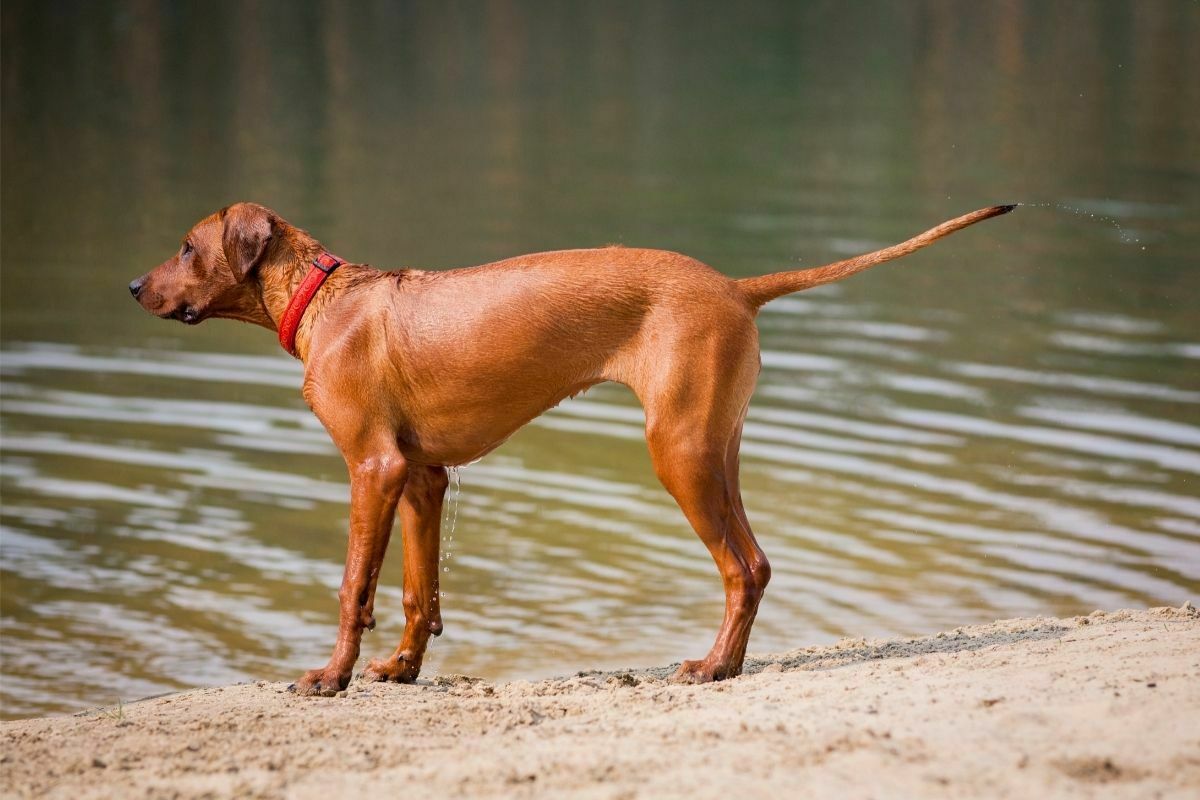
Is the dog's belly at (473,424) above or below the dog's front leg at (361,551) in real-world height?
above

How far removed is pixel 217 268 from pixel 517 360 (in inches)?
51.9

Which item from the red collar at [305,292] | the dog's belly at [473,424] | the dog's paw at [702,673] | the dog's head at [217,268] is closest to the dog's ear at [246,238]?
the dog's head at [217,268]

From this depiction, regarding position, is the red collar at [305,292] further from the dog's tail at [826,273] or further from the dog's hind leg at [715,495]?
the dog's tail at [826,273]

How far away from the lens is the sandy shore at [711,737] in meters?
4.81

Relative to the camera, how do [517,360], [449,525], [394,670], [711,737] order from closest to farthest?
[711,737]
[517,360]
[394,670]
[449,525]

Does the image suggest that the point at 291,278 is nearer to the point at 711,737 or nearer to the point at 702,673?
the point at 702,673

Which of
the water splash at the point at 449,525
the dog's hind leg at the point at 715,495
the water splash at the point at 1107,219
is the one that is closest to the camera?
the dog's hind leg at the point at 715,495

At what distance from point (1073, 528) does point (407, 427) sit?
5.39 meters

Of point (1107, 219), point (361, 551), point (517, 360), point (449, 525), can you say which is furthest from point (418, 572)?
point (1107, 219)

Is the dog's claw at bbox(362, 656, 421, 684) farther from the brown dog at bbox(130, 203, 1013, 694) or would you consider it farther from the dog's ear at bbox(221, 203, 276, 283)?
the dog's ear at bbox(221, 203, 276, 283)

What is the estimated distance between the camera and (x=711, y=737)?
5234mm

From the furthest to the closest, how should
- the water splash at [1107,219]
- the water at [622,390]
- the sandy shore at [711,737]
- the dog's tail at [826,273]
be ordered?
1. the water splash at [1107,219]
2. the water at [622,390]
3. the dog's tail at [826,273]
4. the sandy shore at [711,737]

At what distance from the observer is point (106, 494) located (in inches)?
455

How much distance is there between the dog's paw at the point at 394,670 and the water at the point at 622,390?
1.74 meters
